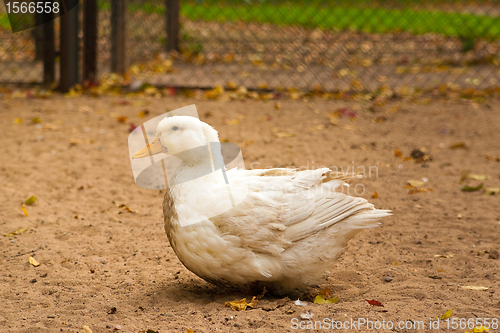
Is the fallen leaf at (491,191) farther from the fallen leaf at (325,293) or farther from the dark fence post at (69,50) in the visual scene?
the dark fence post at (69,50)

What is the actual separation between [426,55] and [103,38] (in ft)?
18.9

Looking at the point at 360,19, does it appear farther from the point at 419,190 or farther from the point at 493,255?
the point at 493,255

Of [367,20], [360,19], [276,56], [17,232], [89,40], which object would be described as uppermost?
[367,20]

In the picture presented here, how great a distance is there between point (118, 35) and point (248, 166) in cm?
368

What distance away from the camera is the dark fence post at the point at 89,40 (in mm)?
6594

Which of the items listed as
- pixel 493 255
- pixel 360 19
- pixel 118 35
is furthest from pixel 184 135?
pixel 360 19

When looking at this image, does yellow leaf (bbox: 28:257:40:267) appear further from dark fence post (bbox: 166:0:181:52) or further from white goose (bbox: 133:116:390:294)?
dark fence post (bbox: 166:0:181:52)

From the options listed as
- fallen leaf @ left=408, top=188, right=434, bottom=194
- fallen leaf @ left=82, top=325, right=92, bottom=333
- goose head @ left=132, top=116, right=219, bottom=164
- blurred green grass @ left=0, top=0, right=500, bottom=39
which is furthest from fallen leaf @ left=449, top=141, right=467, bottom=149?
blurred green grass @ left=0, top=0, right=500, bottom=39

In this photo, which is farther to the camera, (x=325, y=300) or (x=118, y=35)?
(x=118, y=35)

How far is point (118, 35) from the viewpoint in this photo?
700cm

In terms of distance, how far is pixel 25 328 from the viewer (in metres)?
2.15

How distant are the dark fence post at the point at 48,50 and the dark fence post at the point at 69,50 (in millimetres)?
180

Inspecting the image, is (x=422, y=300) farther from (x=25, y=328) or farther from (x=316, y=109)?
(x=316, y=109)

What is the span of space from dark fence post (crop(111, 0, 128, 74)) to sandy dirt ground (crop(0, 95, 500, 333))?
124cm
